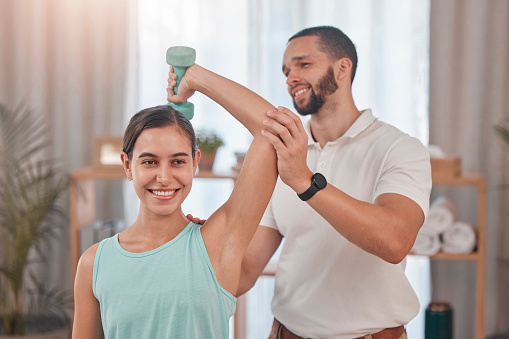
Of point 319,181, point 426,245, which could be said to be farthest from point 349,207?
point 426,245

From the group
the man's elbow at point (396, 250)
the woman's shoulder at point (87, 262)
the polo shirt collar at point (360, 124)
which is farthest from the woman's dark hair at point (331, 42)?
the woman's shoulder at point (87, 262)

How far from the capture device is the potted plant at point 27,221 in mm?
3307

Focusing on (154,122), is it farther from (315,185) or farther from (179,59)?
(315,185)

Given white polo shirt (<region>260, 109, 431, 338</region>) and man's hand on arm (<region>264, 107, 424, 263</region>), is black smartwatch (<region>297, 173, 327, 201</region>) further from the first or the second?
white polo shirt (<region>260, 109, 431, 338</region>)

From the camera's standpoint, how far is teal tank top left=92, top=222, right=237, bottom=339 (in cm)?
131

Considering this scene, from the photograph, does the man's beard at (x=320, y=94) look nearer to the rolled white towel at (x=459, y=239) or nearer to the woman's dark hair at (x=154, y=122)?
the woman's dark hair at (x=154, y=122)

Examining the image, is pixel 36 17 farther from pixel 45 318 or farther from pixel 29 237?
pixel 45 318

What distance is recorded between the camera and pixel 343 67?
1900 mm

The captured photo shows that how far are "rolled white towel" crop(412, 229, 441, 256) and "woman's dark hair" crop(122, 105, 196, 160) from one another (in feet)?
6.34

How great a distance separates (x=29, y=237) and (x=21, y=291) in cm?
33

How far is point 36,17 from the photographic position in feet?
11.9

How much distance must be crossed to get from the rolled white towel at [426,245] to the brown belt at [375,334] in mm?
1344

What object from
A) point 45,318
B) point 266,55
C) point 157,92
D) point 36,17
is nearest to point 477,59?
point 266,55

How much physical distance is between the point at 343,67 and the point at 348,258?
0.55m
